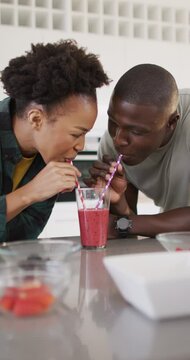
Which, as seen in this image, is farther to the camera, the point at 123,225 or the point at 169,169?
the point at 169,169

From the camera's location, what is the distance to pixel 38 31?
3.26 m

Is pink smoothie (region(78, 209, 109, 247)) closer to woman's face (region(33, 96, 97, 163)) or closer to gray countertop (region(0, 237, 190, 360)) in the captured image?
woman's face (region(33, 96, 97, 163))

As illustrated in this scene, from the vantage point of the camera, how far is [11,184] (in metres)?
1.35

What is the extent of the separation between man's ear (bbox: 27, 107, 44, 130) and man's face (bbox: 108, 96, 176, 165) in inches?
9.8

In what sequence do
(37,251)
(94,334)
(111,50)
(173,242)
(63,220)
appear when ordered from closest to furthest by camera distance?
(94,334) < (37,251) < (173,242) < (63,220) < (111,50)

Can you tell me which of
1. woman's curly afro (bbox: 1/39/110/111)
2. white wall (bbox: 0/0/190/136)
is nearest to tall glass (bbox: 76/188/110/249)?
woman's curly afro (bbox: 1/39/110/111)

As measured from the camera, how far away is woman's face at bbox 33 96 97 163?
123cm

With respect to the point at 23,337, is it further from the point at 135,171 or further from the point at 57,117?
the point at 135,171

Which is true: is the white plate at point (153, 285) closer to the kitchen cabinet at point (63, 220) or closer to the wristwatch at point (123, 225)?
the wristwatch at point (123, 225)

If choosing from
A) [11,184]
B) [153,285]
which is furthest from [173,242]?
[11,184]

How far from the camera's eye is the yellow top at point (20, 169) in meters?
1.38

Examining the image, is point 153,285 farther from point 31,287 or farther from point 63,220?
point 63,220

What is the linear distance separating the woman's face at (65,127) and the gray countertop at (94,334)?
62cm

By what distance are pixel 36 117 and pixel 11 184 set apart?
0.22 meters
